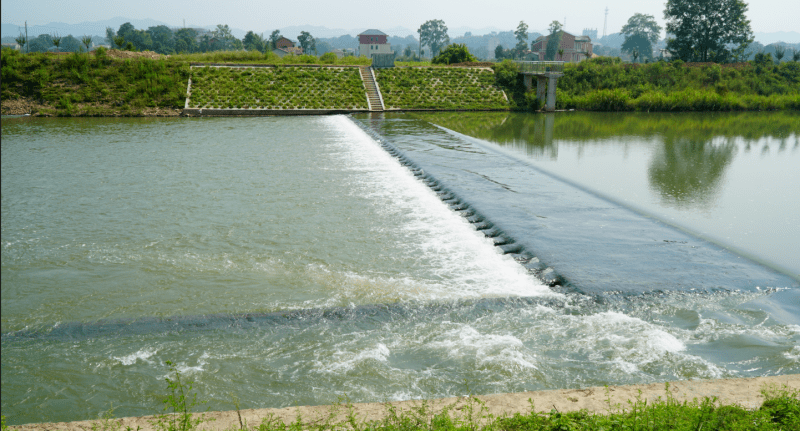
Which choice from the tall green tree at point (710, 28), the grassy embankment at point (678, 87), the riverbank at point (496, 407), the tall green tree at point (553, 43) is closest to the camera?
the riverbank at point (496, 407)

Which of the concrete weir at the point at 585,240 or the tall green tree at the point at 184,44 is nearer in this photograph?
the concrete weir at the point at 585,240

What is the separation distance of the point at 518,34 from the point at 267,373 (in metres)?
98.0

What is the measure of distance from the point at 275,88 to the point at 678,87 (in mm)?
25506

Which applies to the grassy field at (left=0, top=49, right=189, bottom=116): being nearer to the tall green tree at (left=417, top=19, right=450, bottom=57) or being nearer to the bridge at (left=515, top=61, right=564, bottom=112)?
the bridge at (left=515, top=61, right=564, bottom=112)

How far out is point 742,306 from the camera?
7066mm

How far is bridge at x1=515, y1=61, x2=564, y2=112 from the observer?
103 feet

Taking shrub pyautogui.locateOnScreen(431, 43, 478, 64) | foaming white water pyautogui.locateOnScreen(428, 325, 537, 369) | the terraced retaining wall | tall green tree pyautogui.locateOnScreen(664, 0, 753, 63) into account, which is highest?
tall green tree pyautogui.locateOnScreen(664, 0, 753, 63)

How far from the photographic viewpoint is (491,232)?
9.80m

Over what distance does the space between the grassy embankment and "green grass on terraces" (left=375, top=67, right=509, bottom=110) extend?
13.8 ft

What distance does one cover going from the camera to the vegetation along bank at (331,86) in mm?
29203

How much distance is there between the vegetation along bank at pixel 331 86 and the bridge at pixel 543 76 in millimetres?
615

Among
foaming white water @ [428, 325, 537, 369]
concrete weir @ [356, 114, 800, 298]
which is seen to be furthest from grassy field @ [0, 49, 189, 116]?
foaming white water @ [428, 325, 537, 369]

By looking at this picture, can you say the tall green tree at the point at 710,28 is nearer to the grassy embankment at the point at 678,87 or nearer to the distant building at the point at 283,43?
the grassy embankment at the point at 678,87

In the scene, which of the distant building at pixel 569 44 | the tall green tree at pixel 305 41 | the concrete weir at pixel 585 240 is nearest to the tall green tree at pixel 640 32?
the distant building at pixel 569 44
